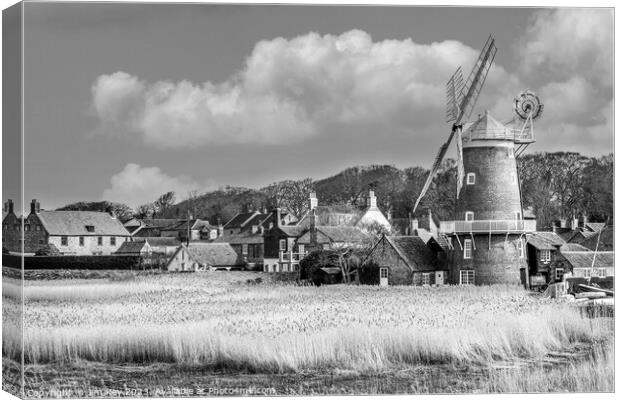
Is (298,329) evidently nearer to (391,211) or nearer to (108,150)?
(108,150)

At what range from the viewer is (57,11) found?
15703 mm

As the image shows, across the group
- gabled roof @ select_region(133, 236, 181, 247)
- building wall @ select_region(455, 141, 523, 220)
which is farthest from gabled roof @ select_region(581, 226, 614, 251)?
gabled roof @ select_region(133, 236, 181, 247)

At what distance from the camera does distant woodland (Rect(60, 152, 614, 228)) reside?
2045 cm

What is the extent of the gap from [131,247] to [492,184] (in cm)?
965

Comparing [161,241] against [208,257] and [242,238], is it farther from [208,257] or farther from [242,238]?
[242,238]

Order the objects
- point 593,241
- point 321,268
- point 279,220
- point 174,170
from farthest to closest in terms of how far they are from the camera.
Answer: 1. point 279,220
2. point 321,268
3. point 593,241
4. point 174,170

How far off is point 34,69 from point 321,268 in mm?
13974

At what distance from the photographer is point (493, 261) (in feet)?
89.1

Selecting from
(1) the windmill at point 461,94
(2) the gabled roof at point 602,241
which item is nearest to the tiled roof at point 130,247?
(1) the windmill at point 461,94

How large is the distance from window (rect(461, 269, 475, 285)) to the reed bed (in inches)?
269

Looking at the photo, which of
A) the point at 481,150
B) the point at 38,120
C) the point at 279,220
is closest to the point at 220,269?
the point at 279,220

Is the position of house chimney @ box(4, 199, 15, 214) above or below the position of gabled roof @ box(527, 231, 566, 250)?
above

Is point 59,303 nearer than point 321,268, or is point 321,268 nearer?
point 59,303

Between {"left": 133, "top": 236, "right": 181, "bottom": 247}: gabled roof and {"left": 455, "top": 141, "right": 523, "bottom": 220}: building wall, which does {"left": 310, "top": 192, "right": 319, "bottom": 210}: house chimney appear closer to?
{"left": 455, "top": 141, "right": 523, "bottom": 220}: building wall
